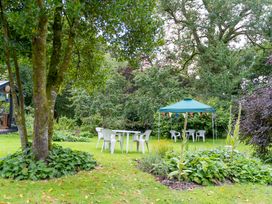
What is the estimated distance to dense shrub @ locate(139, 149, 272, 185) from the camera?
5.07m

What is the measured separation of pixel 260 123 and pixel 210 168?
2798 mm

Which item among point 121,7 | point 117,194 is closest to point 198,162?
point 117,194

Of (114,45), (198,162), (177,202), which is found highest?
(114,45)

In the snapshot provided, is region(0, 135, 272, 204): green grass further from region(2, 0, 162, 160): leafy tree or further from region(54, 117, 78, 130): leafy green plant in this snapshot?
region(54, 117, 78, 130): leafy green plant

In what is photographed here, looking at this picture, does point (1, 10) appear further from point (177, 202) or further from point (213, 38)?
point (213, 38)

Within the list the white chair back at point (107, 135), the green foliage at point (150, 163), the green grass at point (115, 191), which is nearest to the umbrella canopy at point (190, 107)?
the white chair back at point (107, 135)

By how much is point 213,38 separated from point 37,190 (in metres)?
13.8

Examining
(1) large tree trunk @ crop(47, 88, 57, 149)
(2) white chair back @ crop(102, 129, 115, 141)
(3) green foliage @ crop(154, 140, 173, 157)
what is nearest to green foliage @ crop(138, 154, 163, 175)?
(3) green foliage @ crop(154, 140, 173, 157)

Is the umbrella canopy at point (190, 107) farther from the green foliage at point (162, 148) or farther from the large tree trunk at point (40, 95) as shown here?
the large tree trunk at point (40, 95)

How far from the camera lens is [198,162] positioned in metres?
5.39

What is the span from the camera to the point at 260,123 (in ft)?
23.8

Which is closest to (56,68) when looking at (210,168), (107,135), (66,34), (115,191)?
(66,34)

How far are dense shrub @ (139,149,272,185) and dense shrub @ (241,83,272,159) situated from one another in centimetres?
123

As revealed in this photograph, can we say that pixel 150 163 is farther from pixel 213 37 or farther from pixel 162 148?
pixel 213 37
